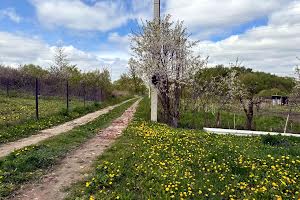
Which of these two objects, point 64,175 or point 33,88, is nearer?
point 64,175

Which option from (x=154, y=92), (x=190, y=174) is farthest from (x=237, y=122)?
(x=190, y=174)

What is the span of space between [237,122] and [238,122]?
56 millimetres

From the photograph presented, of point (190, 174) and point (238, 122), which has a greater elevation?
point (190, 174)

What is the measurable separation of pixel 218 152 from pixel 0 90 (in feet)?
86.3

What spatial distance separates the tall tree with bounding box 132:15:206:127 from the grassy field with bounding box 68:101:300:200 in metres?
7.61

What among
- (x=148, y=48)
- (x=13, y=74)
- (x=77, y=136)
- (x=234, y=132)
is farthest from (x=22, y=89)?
(x=234, y=132)

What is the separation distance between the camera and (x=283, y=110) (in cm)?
1864

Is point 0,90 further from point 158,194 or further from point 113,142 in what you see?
point 158,194

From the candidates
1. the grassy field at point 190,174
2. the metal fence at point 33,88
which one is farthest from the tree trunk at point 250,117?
the metal fence at point 33,88

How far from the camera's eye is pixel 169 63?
53.0ft

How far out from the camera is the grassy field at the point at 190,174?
16.5 feet

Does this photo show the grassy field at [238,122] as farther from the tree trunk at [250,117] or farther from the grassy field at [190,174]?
the grassy field at [190,174]

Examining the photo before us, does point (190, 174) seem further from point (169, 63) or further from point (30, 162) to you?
point (169, 63)

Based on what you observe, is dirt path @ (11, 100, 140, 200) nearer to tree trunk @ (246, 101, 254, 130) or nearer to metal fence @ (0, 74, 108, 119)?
tree trunk @ (246, 101, 254, 130)
